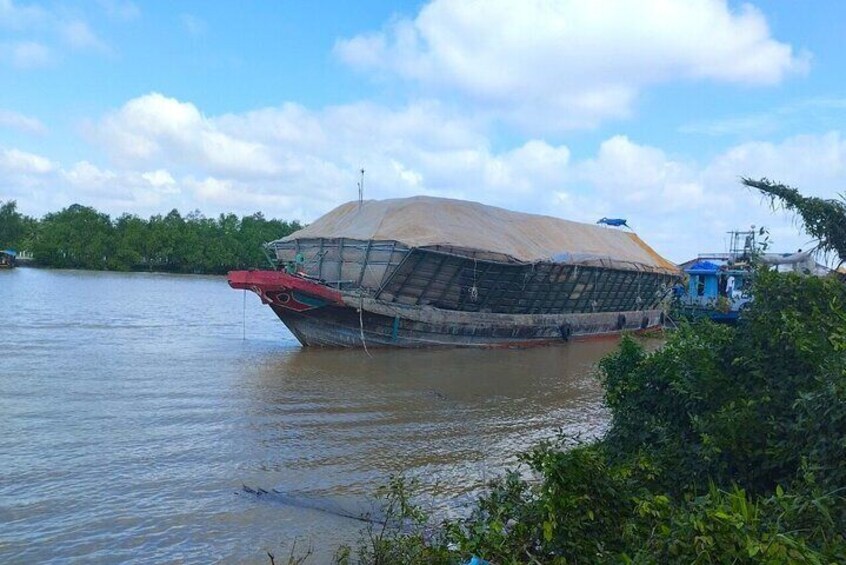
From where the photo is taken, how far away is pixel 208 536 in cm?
546

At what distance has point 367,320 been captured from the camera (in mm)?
17094

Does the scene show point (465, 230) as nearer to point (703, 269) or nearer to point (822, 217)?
point (822, 217)

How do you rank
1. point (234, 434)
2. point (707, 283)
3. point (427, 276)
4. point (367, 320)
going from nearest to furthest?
Result: point (234, 434), point (367, 320), point (427, 276), point (707, 283)

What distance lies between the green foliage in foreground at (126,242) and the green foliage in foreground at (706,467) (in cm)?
6400

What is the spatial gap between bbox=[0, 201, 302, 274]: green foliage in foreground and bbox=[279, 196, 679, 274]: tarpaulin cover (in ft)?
160

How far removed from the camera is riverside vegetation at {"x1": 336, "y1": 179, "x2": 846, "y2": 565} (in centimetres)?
292

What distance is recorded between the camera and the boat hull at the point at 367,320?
1623 centimetres

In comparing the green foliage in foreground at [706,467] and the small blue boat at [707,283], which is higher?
the small blue boat at [707,283]

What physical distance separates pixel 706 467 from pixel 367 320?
Result: 43.3 ft

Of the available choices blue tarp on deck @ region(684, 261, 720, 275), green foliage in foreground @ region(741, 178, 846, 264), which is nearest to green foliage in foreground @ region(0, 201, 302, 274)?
blue tarp on deck @ region(684, 261, 720, 275)

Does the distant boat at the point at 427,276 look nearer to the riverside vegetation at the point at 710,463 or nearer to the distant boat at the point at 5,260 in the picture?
the riverside vegetation at the point at 710,463

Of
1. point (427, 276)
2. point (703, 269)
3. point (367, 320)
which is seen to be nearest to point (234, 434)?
point (367, 320)

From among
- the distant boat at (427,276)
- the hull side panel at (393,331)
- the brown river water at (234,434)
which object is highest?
the distant boat at (427,276)

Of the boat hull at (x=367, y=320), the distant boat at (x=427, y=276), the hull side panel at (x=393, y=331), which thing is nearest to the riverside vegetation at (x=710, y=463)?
the boat hull at (x=367, y=320)
